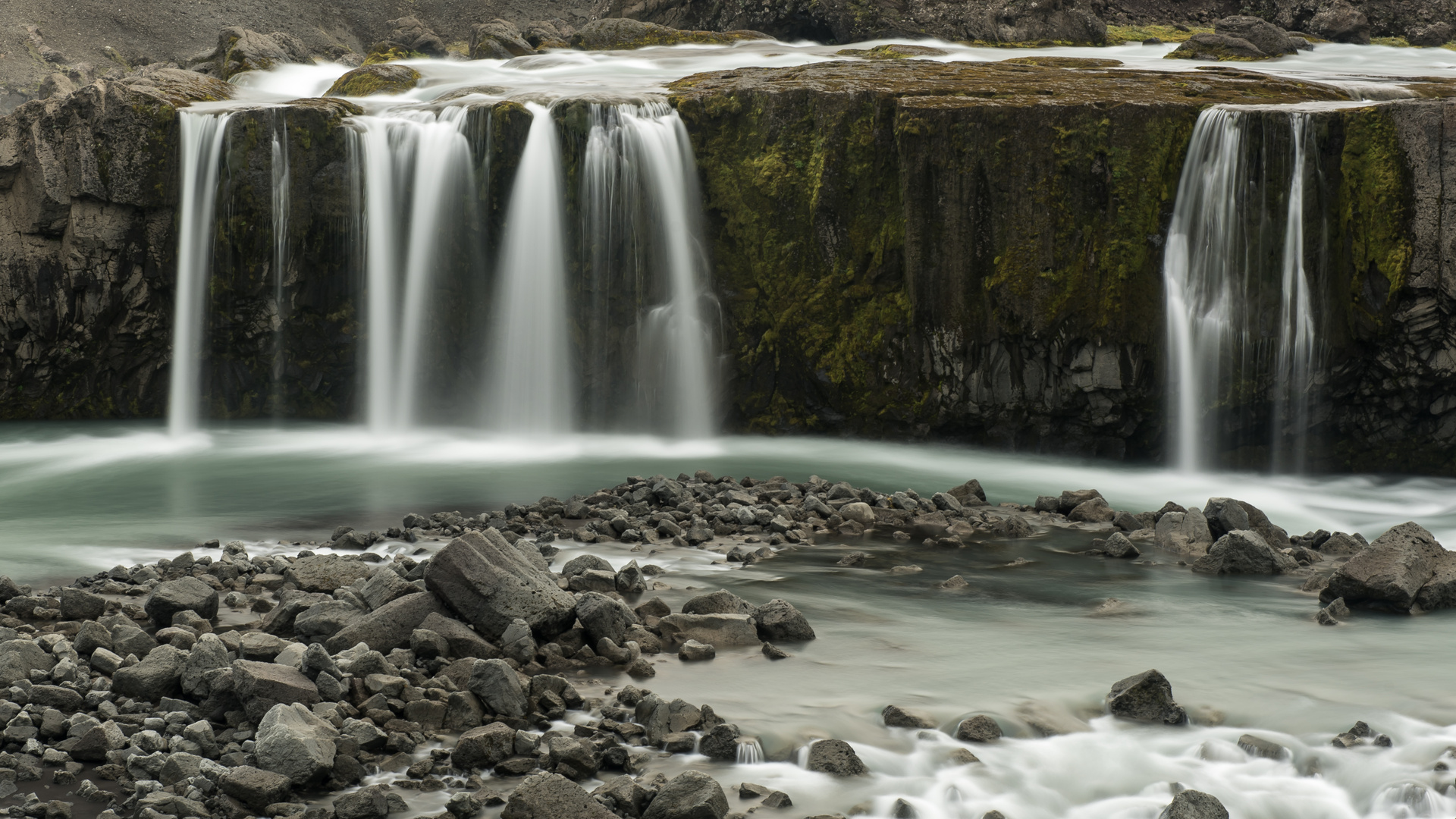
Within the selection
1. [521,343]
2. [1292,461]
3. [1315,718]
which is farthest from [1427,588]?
[521,343]

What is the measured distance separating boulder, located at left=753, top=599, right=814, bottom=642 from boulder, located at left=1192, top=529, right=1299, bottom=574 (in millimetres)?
4165

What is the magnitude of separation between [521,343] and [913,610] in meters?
11.9

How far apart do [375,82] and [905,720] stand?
20954 mm

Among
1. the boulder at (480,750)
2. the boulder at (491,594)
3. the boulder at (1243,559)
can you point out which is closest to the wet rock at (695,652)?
the boulder at (491,594)

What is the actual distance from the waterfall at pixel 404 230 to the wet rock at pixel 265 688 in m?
14.1

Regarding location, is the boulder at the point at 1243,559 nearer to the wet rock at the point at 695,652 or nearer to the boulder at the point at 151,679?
the wet rock at the point at 695,652

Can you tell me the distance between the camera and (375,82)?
78.8ft

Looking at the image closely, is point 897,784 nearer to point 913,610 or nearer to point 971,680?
point 971,680

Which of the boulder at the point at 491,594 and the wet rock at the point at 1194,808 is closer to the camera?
the wet rock at the point at 1194,808

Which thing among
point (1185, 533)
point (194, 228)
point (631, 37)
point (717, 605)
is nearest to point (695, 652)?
point (717, 605)

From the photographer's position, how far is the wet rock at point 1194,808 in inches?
215

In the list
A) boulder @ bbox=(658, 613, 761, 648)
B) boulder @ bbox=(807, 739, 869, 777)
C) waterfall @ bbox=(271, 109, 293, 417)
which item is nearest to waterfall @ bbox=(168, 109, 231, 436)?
waterfall @ bbox=(271, 109, 293, 417)

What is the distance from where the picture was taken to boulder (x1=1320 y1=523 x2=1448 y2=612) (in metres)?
8.76

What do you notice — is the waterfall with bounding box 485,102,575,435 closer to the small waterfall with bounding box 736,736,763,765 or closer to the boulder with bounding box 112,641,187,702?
the boulder with bounding box 112,641,187,702
